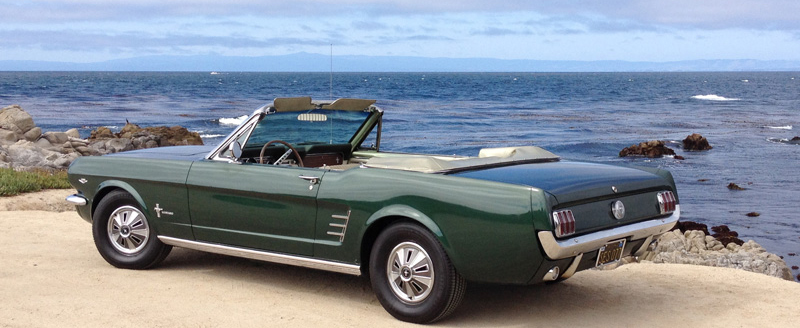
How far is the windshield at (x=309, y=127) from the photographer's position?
698cm

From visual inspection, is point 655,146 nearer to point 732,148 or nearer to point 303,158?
point 732,148

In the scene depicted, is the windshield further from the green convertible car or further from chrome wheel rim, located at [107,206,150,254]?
chrome wheel rim, located at [107,206,150,254]

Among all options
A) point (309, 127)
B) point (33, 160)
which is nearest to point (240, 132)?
point (309, 127)

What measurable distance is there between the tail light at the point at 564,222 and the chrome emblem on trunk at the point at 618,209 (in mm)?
482

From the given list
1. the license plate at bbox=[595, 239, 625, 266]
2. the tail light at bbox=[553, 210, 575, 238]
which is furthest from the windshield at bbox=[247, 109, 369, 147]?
the license plate at bbox=[595, 239, 625, 266]

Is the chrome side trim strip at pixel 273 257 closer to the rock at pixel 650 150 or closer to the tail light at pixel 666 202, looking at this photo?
the tail light at pixel 666 202

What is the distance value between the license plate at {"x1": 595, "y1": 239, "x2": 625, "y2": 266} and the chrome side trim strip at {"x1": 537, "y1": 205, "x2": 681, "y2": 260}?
5cm

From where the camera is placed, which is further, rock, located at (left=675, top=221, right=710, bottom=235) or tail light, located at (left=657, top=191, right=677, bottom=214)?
rock, located at (left=675, top=221, right=710, bottom=235)

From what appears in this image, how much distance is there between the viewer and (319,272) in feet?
23.8

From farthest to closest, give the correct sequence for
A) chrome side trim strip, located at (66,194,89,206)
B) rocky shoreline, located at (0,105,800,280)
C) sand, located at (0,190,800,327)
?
rocky shoreline, located at (0,105,800,280) → chrome side trim strip, located at (66,194,89,206) → sand, located at (0,190,800,327)

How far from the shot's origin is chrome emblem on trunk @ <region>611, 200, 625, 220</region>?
5730 millimetres

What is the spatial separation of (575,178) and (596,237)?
0.43 m

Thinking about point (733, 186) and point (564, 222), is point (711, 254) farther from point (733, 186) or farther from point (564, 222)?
point (733, 186)

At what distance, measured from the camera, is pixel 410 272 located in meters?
5.70
